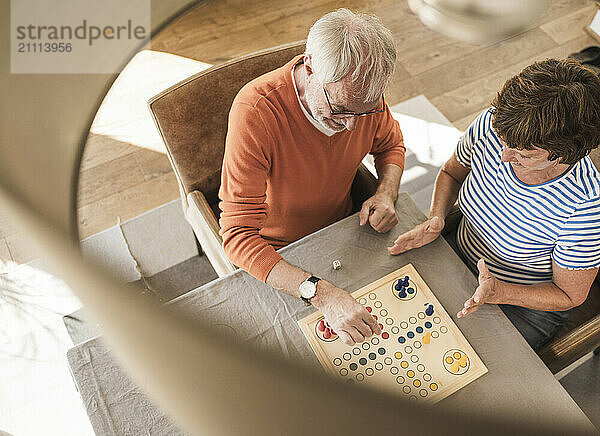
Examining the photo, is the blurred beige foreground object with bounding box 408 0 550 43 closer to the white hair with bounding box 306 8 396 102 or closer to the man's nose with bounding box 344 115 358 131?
the white hair with bounding box 306 8 396 102

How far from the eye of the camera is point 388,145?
157 centimetres

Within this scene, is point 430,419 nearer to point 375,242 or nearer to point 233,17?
point 375,242

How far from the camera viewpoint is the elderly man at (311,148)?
43.7 inches

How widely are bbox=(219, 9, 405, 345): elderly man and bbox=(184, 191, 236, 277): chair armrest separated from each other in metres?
0.14

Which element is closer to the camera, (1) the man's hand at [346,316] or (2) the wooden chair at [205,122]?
(1) the man's hand at [346,316]

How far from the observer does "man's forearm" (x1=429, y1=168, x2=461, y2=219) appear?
1502 millimetres

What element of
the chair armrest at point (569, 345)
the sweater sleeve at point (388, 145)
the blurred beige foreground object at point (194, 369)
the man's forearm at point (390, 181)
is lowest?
the chair armrest at point (569, 345)

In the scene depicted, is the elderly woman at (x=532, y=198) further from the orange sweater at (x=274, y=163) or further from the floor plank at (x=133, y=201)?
the floor plank at (x=133, y=201)

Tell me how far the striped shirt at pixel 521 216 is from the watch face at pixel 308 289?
0.49 m

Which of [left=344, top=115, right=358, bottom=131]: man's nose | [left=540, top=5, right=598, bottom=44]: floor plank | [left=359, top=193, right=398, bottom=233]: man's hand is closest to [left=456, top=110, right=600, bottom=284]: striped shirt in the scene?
[left=359, top=193, right=398, bottom=233]: man's hand

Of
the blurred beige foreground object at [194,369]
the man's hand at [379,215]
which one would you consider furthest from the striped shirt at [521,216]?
the blurred beige foreground object at [194,369]

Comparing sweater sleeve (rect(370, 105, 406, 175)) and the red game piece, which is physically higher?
sweater sleeve (rect(370, 105, 406, 175))

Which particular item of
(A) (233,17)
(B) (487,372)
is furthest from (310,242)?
(A) (233,17)

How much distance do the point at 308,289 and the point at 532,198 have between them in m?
0.56
